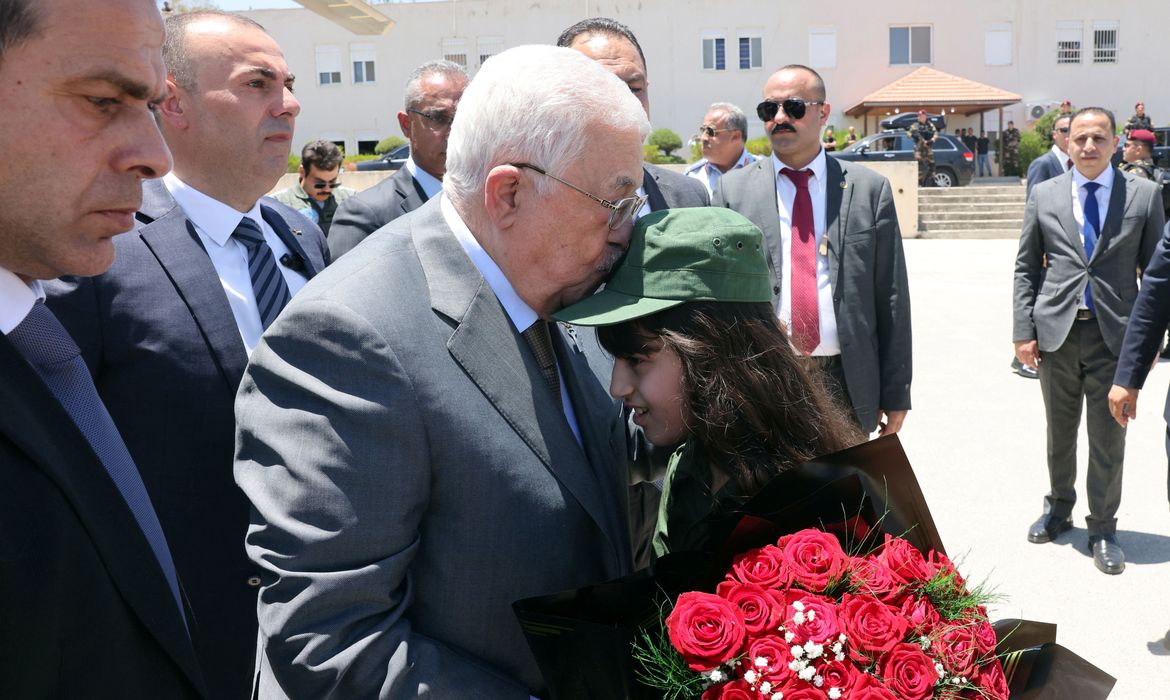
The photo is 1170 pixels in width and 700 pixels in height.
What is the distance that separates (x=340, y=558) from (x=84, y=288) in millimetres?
1118

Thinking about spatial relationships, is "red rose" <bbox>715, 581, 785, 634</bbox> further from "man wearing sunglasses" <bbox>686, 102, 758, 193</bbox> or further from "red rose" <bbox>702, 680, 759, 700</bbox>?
"man wearing sunglasses" <bbox>686, 102, 758, 193</bbox>

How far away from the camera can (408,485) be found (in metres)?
1.61

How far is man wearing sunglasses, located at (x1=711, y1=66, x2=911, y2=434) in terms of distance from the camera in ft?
15.4

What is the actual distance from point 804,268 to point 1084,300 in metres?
2.02

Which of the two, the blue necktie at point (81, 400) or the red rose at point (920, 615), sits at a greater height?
the blue necktie at point (81, 400)

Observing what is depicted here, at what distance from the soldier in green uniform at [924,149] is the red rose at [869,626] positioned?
87.2 ft

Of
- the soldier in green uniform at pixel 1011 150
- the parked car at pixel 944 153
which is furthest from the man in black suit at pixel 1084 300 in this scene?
the soldier in green uniform at pixel 1011 150

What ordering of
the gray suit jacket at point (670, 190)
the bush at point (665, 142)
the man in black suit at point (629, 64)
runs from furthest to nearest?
the bush at point (665, 142), the man in black suit at point (629, 64), the gray suit jacket at point (670, 190)

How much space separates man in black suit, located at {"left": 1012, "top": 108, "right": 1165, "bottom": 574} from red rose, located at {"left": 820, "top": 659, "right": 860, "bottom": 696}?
4.76 metres

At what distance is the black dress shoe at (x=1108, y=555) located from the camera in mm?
5324

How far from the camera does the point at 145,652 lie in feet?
4.76

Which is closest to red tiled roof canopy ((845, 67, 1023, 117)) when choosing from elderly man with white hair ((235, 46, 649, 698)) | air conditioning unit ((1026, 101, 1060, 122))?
air conditioning unit ((1026, 101, 1060, 122))

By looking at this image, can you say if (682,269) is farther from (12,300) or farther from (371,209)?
(371,209)

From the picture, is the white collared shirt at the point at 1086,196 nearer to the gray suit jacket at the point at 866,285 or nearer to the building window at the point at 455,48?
the gray suit jacket at the point at 866,285
